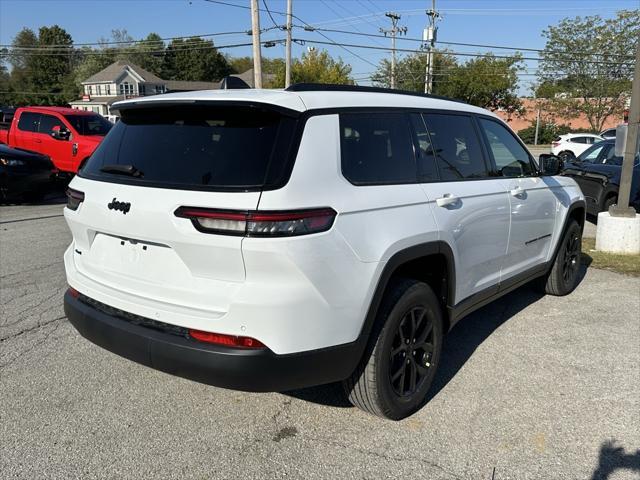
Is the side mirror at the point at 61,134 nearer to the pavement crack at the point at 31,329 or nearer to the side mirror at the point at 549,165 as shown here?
the pavement crack at the point at 31,329

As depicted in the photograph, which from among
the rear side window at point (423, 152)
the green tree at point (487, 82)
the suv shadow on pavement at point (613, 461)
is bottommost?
the suv shadow on pavement at point (613, 461)

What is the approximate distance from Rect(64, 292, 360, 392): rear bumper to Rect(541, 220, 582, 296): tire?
11.3 feet

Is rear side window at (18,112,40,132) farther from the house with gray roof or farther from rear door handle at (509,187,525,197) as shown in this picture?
the house with gray roof

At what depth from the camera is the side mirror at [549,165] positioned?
4.91 m

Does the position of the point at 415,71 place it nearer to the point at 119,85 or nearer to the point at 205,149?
the point at 119,85

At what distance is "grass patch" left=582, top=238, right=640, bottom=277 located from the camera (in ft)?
21.9

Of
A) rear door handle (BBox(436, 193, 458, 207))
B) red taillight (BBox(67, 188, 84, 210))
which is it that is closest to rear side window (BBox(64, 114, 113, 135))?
red taillight (BBox(67, 188, 84, 210))

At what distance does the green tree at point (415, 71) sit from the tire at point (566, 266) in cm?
5178

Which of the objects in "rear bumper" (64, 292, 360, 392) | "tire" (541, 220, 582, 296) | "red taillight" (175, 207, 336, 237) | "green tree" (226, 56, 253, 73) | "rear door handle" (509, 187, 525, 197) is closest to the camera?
"red taillight" (175, 207, 336, 237)

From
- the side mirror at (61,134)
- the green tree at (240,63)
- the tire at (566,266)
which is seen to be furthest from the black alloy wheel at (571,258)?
the green tree at (240,63)

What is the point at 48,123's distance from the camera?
1351cm

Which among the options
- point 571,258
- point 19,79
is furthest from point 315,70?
point 19,79

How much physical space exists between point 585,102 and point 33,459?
47167mm

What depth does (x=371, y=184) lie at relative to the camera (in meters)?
2.87
